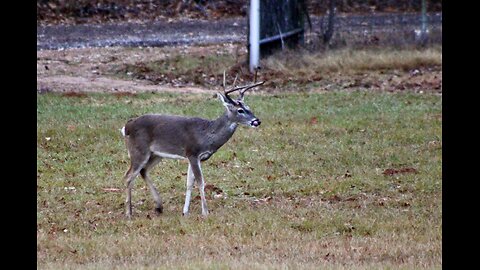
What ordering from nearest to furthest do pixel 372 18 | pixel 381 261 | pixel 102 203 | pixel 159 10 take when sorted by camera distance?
pixel 381 261, pixel 102 203, pixel 372 18, pixel 159 10

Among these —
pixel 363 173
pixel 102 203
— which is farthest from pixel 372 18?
pixel 102 203

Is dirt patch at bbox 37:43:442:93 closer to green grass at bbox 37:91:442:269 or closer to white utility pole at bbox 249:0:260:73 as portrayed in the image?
white utility pole at bbox 249:0:260:73

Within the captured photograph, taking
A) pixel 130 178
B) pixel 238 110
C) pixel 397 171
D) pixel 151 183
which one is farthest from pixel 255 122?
pixel 397 171

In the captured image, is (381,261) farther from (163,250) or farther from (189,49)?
(189,49)

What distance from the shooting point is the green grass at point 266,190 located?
1055 cm

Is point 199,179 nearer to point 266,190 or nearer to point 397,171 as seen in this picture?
point 266,190

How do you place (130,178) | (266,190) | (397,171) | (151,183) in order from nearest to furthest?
1. (130,178)
2. (151,183)
3. (266,190)
4. (397,171)

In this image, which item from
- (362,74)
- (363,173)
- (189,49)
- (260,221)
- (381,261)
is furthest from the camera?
(189,49)

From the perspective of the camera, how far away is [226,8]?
1527 inches

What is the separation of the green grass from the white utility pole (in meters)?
2.99

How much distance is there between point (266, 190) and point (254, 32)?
1167 centimetres

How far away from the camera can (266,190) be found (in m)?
14.2
